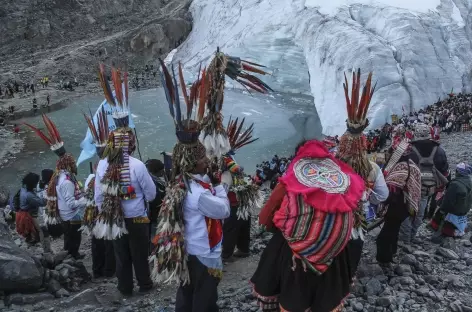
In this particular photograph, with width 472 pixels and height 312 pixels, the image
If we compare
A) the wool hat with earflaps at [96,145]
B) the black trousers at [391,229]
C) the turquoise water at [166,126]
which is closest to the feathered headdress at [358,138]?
the black trousers at [391,229]

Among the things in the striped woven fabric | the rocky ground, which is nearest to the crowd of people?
the striped woven fabric

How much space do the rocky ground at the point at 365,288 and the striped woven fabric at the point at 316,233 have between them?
1.29m

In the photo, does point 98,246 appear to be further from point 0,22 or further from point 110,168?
point 0,22

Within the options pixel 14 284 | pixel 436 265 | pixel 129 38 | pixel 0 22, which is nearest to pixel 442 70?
pixel 436 265

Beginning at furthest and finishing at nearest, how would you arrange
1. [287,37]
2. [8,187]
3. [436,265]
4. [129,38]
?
1. [129,38]
2. [287,37]
3. [8,187]
4. [436,265]

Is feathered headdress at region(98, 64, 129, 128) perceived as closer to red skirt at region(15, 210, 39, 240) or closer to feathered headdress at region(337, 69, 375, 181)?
feathered headdress at region(337, 69, 375, 181)

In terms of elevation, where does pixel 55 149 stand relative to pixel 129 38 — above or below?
below

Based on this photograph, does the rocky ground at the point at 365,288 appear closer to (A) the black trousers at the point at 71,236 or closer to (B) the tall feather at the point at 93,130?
(A) the black trousers at the point at 71,236

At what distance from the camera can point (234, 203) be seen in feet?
15.8

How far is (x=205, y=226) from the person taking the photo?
3049 millimetres

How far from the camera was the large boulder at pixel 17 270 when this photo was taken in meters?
3.84

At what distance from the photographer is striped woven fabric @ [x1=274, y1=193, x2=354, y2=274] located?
2580 millimetres

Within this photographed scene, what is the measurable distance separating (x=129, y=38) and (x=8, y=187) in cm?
2066

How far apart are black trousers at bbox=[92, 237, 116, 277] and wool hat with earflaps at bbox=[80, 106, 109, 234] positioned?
228 mm
